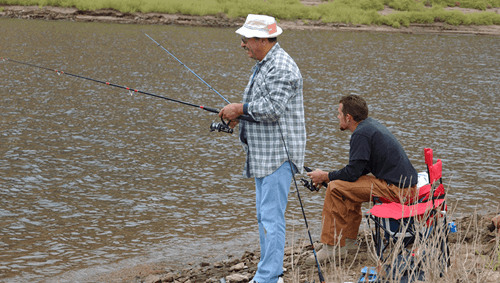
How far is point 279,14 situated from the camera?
42.9 meters

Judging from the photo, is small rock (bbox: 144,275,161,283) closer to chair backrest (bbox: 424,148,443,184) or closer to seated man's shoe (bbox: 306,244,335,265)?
seated man's shoe (bbox: 306,244,335,265)

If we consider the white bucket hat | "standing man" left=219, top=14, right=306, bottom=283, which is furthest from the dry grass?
the white bucket hat

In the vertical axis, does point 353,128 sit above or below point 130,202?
above

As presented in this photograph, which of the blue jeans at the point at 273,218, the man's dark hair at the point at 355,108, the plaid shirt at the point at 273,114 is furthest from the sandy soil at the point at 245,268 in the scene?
the man's dark hair at the point at 355,108

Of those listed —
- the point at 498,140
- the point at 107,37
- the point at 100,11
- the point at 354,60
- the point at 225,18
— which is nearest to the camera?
the point at 498,140

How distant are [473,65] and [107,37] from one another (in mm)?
17309

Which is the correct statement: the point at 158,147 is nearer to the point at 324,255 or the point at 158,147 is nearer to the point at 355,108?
the point at 324,255

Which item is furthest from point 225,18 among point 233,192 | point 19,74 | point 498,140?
point 233,192

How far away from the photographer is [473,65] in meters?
23.8

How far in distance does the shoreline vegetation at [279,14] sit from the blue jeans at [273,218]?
34.0 meters

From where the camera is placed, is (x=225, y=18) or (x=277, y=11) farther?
(x=277, y=11)

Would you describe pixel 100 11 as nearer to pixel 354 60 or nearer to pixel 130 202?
pixel 354 60

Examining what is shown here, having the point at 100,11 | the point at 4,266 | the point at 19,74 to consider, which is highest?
the point at 100,11

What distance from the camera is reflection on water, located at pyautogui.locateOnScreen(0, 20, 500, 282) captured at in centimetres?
602
